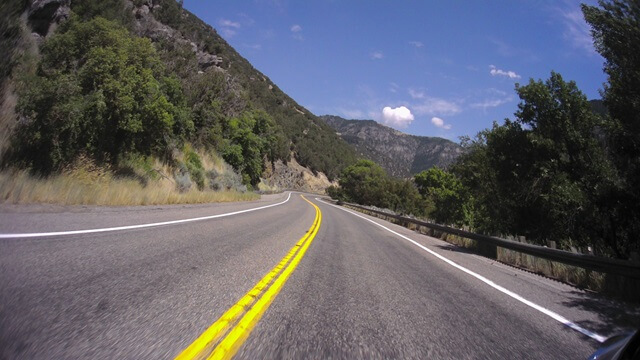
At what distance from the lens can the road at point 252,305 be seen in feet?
10.6

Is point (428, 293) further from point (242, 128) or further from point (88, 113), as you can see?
point (242, 128)

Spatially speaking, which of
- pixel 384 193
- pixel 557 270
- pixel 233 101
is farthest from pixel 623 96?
pixel 384 193

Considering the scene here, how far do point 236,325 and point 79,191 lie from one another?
11.3 m

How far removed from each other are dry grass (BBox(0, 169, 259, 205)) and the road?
8.59 ft

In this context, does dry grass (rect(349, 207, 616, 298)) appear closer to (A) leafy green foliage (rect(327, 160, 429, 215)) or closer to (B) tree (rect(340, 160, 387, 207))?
(A) leafy green foliage (rect(327, 160, 429, 215))

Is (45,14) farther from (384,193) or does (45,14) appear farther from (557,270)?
(384,193)

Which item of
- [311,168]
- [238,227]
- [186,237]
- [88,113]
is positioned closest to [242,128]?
[88,113]

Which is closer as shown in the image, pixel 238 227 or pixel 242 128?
pixel 238 227

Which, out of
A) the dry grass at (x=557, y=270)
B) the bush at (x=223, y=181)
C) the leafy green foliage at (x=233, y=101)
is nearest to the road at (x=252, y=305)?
the dry grass at (x=557, y=270)

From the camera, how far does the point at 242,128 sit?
50.5m

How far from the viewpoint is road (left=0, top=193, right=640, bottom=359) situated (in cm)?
324

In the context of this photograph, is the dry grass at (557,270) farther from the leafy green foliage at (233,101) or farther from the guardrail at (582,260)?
the leafy green foliage at (233,101)

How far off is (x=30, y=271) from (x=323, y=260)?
17.2 ft

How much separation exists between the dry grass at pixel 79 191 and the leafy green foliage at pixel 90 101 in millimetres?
1331
